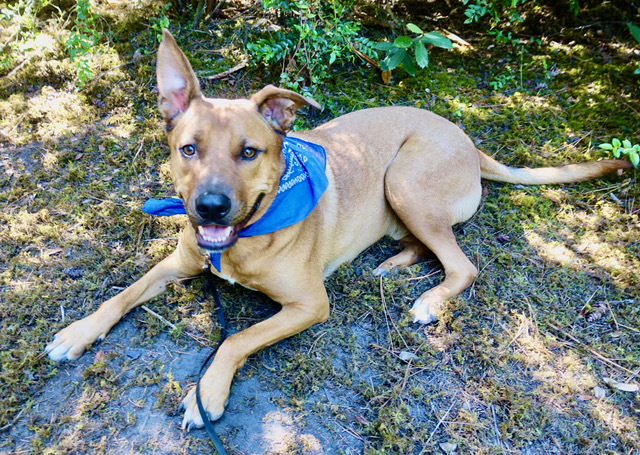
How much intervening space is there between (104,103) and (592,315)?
600 centimetres

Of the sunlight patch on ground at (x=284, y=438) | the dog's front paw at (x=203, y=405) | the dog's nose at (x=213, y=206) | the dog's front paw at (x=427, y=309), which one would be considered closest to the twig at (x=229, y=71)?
the dog's nose at (x=213, y=206)

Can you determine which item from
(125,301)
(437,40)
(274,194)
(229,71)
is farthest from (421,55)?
(125,301)

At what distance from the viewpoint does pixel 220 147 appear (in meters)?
2.92

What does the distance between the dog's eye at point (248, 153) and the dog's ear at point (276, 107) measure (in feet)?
1.08

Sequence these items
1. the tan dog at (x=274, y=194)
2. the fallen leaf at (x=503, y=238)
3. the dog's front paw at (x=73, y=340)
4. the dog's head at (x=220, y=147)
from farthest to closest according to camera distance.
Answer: the fallen leaf at (x=503, y=238)
the dog's front paw at (x=73, y=340)
the tan dog at (x=274, y=194)
the dog's head at (x=220, y=147)

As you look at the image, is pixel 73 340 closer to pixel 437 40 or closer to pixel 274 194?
pixel 274 194

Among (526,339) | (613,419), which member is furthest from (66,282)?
(613,419)

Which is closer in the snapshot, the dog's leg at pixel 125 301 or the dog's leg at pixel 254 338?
the dog's leg at pixel 254 338

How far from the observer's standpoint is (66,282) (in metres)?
3.81

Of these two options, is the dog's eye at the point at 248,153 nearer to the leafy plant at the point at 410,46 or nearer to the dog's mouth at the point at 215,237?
the dog's mouth at the point at 215,237

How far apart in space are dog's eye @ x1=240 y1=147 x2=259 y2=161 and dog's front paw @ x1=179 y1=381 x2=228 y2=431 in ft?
5.34

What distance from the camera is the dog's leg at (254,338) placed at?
3039mm

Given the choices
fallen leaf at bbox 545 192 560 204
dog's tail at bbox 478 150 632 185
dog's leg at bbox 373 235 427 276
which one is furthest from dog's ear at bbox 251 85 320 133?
fallen leaf at bbox 545 192 560 204

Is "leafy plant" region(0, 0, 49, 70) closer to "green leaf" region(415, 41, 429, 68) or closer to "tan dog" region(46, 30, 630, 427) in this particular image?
"tan dog" region(46, 30, 630, 427)
